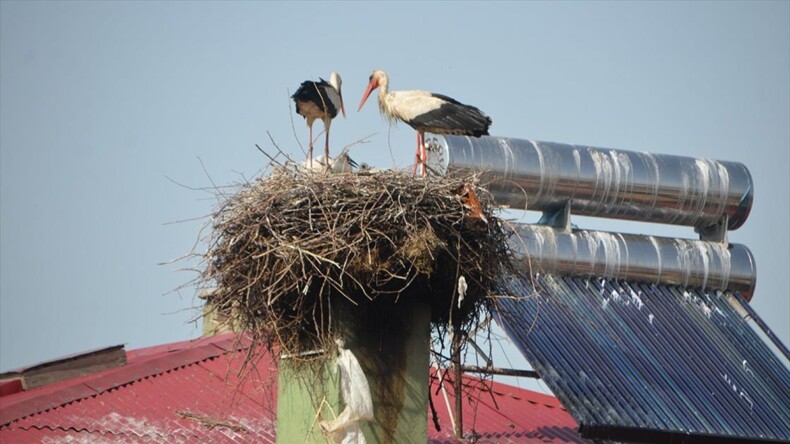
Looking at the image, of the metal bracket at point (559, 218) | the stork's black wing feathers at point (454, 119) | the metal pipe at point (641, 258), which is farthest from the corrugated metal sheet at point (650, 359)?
the stork's black wing feathers at point (454, 119)

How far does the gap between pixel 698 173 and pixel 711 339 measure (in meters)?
1.97

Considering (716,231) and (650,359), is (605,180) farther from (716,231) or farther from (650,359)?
(650,359)

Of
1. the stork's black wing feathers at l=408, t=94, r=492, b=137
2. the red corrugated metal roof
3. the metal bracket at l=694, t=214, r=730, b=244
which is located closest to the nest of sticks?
the red corrugated metal roof

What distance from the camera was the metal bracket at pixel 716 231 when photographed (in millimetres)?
16844

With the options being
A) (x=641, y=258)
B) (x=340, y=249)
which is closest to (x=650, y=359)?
(x=641, y=258)

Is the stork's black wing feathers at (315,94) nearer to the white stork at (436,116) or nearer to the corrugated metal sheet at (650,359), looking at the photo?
the white stork at (436,116)

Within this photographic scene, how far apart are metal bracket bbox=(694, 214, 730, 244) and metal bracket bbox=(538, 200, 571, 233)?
174 centimetres

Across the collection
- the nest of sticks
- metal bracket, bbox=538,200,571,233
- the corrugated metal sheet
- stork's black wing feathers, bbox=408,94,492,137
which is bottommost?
the corrugated metal sheet

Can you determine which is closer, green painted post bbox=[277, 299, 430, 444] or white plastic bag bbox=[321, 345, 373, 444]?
white plastic bag bbox=[321, 345, 373, 444]

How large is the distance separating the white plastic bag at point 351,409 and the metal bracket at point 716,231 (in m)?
6.70

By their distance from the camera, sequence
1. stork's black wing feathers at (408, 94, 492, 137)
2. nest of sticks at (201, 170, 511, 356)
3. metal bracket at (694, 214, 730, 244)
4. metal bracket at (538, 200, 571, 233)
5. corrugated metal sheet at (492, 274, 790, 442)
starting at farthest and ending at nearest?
metal bracket at (694, 214, 730, 244), metal bracket at (538, 200, 571, 233), stork's black wing feathers at (408, 94, 492, 137), corrugated metal sheet at (492, 274, 790, 442), nest of sticks at (201, 170, 511, 356)

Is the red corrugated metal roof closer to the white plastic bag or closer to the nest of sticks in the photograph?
the nest of sticks

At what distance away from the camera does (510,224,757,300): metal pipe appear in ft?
51.8

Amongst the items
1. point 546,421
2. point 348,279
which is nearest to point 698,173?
point 546,421
